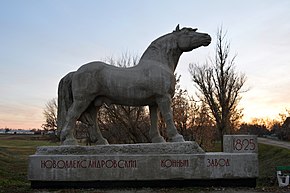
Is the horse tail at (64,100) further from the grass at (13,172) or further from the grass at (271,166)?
the grass at (271,166)

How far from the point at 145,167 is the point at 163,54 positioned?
306cm

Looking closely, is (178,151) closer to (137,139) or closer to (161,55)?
(161,55)

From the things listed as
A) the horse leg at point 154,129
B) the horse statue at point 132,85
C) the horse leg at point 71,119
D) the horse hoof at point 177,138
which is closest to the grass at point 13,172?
the horse leg at point 71,119

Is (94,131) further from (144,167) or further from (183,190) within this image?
(183,190)

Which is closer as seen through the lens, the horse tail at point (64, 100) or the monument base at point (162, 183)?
the monument base at point (162, 183)

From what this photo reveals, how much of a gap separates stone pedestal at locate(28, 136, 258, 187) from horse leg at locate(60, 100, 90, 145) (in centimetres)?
59

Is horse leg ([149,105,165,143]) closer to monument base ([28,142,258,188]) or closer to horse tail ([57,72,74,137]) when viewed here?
monument base ([28,142,258,188])

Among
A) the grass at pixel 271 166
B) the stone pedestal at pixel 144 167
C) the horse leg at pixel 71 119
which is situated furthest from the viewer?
the grass at pixel 271 166

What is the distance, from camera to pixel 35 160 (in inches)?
340

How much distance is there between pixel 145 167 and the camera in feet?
27.7

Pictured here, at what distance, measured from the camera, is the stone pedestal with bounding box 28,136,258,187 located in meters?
8.45

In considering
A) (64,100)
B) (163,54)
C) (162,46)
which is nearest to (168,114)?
(163,54)

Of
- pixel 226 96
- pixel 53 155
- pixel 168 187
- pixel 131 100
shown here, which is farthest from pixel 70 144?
pixel 226 96

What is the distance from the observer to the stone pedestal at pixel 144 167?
27.7ft
